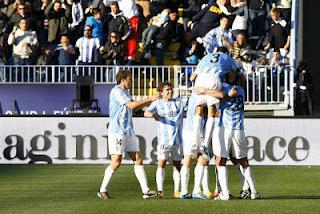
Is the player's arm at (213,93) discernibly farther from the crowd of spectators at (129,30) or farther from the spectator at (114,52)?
the spectator at (114,52)

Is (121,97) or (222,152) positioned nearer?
(222,152)

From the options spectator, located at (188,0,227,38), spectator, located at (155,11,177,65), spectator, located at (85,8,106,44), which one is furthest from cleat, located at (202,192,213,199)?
spectator, located at (85,8,106,44)

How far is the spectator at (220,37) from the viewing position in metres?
32.7

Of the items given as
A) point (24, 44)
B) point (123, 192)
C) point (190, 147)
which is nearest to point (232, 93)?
point (190, 147)

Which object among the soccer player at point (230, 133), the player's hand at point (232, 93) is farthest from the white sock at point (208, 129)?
the player's hand at point (232, 93)

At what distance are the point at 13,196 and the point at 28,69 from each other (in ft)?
42.8

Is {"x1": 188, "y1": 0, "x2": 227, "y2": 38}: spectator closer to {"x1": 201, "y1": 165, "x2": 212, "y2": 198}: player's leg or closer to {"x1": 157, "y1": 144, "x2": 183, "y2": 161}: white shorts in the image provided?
{"x1": 157, "y1": 144, "x2": 183, "y2": 161}: white shorts

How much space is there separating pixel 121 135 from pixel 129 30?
13.9m

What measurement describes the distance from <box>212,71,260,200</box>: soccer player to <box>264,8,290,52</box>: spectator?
13809 mm

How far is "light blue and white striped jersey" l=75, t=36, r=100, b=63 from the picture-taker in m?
34.2

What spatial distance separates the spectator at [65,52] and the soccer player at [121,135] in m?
13.8

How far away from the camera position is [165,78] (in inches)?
1325

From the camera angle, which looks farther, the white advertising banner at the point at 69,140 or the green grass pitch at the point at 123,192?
the white advertising banner at the point at 69,140

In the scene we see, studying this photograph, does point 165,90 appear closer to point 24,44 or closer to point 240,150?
point 240,150
